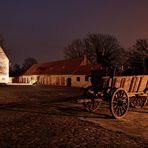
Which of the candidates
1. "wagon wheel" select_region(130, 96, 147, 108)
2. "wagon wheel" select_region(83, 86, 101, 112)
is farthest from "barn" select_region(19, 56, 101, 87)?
"wagon wheel" select_region(83, 86, 101, 112)

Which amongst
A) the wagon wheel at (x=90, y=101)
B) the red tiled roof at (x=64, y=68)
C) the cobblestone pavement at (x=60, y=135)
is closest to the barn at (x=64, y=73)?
the red tiled roof at (x=64, y=68)

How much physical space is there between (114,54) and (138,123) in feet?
193

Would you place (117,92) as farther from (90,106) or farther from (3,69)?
(3,69)

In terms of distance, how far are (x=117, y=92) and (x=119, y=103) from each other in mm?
457

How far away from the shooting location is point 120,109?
40.1ft

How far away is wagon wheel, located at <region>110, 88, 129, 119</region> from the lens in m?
12.1

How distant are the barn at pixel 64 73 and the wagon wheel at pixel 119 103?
35243 mm

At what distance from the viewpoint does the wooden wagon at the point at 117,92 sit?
39.9 feet

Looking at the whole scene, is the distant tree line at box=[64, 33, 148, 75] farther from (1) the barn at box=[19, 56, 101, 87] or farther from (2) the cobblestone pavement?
(2) the cobblestone pavement

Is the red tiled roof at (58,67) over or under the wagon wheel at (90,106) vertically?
Result: over

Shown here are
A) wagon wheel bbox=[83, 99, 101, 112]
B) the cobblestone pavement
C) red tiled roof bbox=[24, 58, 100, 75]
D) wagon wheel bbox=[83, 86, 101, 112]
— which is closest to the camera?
the cobblestone pavement

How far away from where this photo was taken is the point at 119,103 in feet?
40.0

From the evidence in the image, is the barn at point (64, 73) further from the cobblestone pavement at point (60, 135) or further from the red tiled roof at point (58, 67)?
the cobblestone pavement at point (60, 135)

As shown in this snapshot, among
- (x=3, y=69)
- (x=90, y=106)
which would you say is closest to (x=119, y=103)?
(x=90, y=106)
